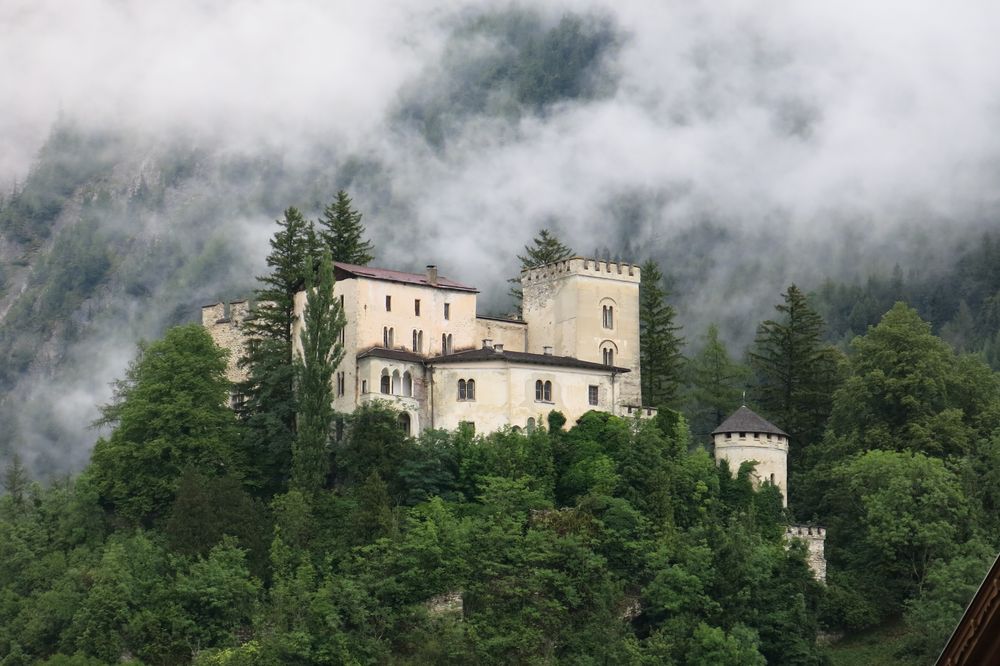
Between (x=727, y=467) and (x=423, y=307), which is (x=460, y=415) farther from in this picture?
(x=727, y=467)

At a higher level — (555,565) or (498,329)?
(498,329)

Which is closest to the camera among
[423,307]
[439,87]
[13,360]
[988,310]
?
[423,307]

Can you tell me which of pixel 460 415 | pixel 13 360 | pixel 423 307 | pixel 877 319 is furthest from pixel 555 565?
pixel 13 360

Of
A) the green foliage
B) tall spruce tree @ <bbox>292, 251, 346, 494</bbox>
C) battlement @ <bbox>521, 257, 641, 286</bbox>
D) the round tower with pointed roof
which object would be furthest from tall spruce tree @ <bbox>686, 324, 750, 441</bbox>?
the green foliage

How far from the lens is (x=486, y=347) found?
235 ft

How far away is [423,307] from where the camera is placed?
71.4 metres

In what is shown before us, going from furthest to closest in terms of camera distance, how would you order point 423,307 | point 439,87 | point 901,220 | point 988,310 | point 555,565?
1. point 439,87
2. point 901,220
3. point 988,310
4. point 423,307
5. point 555,565

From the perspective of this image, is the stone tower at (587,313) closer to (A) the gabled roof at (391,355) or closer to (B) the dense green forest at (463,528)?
(B) the dense green forest at (463,528)

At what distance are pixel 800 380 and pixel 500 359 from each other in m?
18.8


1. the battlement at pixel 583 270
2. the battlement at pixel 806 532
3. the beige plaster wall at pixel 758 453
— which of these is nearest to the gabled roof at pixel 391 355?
the battlement at pixel 583 270

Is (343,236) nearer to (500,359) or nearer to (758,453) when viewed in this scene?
(500,359)

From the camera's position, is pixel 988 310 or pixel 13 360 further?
pixel 13 360

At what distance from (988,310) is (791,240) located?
22888 mm

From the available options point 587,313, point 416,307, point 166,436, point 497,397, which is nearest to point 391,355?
point 416,307
